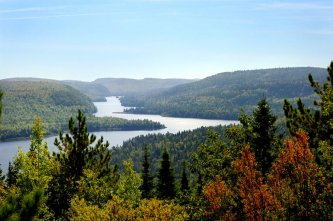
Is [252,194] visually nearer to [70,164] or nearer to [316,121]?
[316,121]

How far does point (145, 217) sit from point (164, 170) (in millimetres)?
44815

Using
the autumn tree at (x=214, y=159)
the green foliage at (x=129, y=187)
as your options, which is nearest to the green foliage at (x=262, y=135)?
the autumn tree at (x=214, y=159)

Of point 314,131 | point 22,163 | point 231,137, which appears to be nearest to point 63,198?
point 22,163

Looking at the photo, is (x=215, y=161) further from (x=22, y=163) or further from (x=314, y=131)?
(x=22, y=163)

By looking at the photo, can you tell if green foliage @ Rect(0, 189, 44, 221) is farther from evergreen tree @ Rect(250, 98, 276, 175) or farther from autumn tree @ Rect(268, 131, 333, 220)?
evergreen tree @ Rect(250, 98, 276, 175)

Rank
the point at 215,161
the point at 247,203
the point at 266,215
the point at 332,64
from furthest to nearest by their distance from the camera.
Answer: the point at 332,64, the point at 215,161, the point at 247,203, the point at 266,215

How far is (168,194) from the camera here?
7475cm

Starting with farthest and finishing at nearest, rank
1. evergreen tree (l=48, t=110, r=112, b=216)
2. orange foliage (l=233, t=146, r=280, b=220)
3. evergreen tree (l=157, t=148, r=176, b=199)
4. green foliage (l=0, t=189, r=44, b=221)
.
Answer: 1. evergreen tree (l=157, t=148, r=176, b=199)
2. evergreen tree (l=48, t=110, r=112, b=216)
3. orange foliage (l=233, t=146, r=280, b=220)
4. green foliage (l=0, t=189, r=44, b=221)

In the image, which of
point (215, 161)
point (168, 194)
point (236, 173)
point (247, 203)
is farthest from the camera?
point (168, 194)

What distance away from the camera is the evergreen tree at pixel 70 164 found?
43.5 metres

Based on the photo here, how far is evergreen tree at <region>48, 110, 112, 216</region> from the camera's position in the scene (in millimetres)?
43500

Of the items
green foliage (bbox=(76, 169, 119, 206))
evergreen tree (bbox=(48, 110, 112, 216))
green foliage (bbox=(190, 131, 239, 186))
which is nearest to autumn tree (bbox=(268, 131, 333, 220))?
green foliage (bbox=(190, 131, 239, 186))

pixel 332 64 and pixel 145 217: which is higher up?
pixel 332 64

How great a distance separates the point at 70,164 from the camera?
1780 inches
